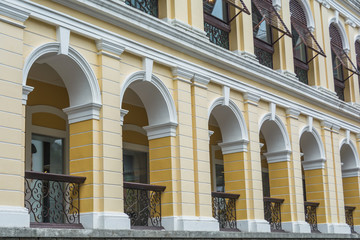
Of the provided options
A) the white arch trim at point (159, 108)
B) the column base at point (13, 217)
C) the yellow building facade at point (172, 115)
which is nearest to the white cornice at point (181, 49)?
the yellow building facade at point (172, 115)

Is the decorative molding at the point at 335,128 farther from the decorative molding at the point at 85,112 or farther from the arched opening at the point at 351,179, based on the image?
the decorative molding at the point at 85,112

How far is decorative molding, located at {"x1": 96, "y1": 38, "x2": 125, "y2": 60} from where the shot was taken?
34.4ft

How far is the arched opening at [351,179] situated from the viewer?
18547 millimetres

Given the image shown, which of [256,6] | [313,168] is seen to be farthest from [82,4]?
[313,168]

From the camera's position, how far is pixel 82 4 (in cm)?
1014

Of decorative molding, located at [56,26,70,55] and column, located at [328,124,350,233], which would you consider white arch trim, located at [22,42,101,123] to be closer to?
decorative molding, located at [56,26,70,55]

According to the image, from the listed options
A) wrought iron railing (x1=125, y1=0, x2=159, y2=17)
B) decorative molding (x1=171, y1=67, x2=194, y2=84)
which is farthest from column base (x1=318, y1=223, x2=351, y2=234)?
wrought iron railing (x1=125, y1=0, x2=159, y2=17)

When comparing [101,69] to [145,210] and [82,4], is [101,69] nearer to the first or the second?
[82,4]

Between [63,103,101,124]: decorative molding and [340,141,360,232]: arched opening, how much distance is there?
10.3 m

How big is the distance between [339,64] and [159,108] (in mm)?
9050

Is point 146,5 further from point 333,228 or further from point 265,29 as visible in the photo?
point 333,228

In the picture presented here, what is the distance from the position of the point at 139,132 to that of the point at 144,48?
3.56m

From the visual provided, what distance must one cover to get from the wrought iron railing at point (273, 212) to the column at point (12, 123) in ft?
23.3

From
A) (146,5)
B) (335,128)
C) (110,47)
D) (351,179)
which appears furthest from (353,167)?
(110,47)
